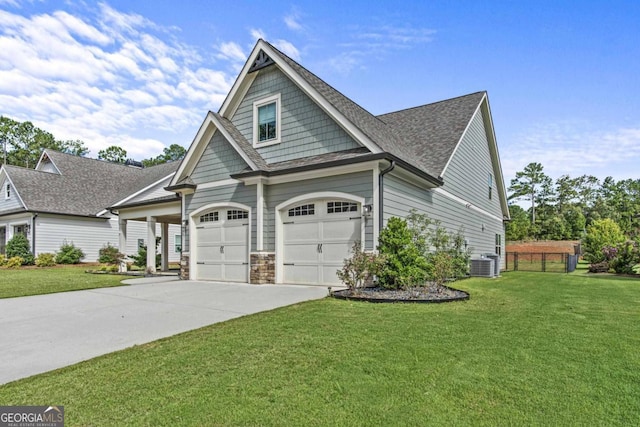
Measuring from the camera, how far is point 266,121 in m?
12.6

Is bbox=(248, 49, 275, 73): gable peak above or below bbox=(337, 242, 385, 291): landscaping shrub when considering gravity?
above

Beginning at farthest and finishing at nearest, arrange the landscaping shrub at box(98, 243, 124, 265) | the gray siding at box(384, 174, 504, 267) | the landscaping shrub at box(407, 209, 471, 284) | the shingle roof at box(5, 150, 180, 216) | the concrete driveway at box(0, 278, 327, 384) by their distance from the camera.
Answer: the shingle roof at box(5, 150, 180, 216) < the landscaping shrub at box(98, 243, 124, 265) < the gray siding at box(384, 174, 504, 267) < the landscaping shrub at box(407, 209, 471, 284) < the concrete driveway at box(0, 278, 327, 384)

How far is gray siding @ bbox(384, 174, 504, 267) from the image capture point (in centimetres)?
1038

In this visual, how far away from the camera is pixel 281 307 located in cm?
712

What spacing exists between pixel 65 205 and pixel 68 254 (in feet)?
11.0

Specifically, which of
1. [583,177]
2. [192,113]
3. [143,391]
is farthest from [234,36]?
[583,177]

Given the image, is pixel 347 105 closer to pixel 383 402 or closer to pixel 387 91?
pixel 387 91

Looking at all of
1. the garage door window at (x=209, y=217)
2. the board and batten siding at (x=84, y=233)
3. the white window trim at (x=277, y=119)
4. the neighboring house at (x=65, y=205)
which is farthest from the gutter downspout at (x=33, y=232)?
the white window trim at (x=277, y=119)

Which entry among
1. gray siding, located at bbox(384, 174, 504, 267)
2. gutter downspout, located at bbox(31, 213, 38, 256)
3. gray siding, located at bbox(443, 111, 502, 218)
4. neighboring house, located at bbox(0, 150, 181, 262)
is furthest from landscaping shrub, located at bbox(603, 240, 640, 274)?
gutter downspout, located at bbox(31, 213, 38, 256)

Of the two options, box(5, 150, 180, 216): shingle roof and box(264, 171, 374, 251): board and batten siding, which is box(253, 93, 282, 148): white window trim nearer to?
box(264, 171, 374, 251): board and batten siding

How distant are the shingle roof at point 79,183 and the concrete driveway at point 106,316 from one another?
14.8 m

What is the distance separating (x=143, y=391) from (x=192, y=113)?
820 inches

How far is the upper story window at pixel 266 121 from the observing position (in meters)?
12.2

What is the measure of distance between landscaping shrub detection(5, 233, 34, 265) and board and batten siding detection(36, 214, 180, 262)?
0.55 m
